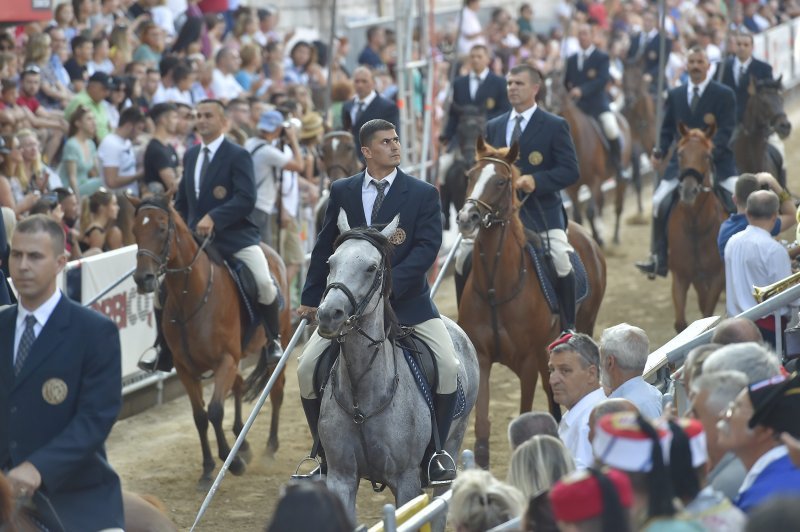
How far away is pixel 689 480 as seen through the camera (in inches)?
194

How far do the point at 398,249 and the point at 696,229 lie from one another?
21.6 ft

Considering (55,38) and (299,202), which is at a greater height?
(55,38)

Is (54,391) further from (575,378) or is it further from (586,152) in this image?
(586,152)

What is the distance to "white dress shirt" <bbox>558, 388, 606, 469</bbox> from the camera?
23.5 feet

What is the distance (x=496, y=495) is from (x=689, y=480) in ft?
2.69

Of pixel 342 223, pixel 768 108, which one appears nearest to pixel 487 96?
pixel 768 108

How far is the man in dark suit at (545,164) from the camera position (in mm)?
11586

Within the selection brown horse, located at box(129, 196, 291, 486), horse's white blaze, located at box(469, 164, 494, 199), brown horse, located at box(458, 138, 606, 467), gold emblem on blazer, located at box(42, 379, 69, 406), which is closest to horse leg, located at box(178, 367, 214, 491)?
brown horse, located at box(129, 196, 291, 486)

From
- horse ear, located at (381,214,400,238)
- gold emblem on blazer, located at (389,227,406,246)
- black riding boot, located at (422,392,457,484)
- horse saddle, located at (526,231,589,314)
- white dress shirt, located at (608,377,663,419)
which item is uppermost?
horse ear, located at (381,214,400,238)

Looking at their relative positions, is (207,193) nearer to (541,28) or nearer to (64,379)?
(64,379)

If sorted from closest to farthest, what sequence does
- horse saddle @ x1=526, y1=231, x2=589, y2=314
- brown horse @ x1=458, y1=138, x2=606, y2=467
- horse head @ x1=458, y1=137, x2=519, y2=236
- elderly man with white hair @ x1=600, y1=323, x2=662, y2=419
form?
elderly man with white hair @ x1=600, y1=323, x2=662, y2=419, horse head @ x1=458, y1=137, x2=519, y2=236, brown horse @ x1=458, y1=138, x2=606, y2=467, horse saddle @ x1=526, y1=231, x2=589, y2=314

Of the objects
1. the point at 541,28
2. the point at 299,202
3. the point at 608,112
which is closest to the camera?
the point at 299,202

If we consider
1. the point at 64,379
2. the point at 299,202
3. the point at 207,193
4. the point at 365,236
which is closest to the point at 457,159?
the point at 299,202

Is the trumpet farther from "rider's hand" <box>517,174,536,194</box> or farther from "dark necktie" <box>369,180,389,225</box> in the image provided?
"dark necktie" <box>369,180,389,225</box>
